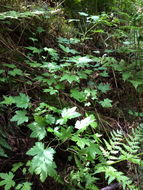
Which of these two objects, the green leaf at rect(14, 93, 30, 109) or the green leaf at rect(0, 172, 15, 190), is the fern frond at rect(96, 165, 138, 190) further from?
the green leaf at rect(14, 93, 30, 109)

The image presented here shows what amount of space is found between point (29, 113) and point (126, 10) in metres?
2.88

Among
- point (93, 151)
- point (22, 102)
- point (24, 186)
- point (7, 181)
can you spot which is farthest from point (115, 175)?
point (22, 102)

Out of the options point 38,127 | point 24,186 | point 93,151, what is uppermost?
point 38,127

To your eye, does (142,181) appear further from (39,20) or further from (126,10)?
(126,10)

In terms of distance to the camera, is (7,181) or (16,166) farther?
(16,166)

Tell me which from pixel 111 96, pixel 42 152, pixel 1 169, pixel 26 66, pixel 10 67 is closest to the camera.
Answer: pixel 42 152

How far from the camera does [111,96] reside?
7.17 ft

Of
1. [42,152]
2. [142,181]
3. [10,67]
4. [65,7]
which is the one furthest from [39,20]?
[142,181]

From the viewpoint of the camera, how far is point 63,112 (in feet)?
4.42

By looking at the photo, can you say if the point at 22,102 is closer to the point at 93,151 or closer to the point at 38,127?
the point at 38,127

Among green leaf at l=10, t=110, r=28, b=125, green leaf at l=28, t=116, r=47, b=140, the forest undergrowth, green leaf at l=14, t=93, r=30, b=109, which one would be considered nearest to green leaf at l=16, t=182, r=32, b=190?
the forest undergrowth

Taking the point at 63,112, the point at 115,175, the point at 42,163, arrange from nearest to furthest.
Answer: the point at 42,163 < the point at 115,175 < the point at 63,112

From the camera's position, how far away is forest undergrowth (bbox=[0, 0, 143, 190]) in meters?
1.28

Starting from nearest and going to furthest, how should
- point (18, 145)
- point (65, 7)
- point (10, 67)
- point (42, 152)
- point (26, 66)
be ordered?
1. point (42, 152)
2. point (18, 145)
3. point (10, 67)
4. point (26, 66)
5. point (65, 7)
